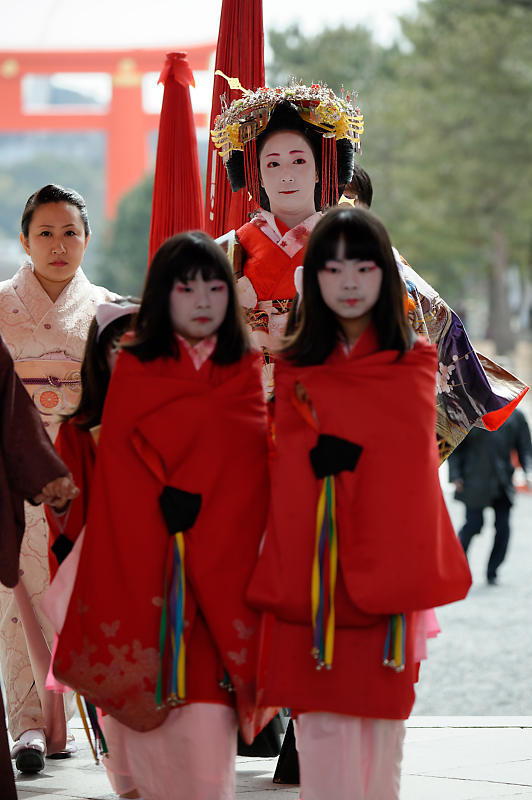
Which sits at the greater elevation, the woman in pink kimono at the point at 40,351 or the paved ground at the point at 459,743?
the woman in pink kimono at the point at 40,351

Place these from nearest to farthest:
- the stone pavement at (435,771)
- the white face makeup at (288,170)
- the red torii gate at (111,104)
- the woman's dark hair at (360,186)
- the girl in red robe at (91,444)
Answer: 1. the girl in red robe at (91,444)
2. the stone pavement at (435,771)
3. the white face makeup at (288,170)
4. the woman's dark hair at (360,186)
5. the red torii gate at (111,104)

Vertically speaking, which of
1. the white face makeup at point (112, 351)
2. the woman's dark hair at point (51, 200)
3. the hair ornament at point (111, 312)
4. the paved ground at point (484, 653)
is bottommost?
the paved ground at point (484, 653)

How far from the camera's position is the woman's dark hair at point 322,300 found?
2752mm

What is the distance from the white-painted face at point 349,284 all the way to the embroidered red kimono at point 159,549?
0.31m

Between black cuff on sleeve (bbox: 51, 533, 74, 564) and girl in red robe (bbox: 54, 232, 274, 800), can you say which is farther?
black cuff on sleeve (bbox: 51, 533, 74, 564)

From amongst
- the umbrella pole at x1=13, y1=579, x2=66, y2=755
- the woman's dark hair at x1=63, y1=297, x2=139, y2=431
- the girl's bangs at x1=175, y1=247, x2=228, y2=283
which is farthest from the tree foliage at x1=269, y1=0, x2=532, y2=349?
the girl's bangs at x1=175, y1=247, x2=228, y2=283

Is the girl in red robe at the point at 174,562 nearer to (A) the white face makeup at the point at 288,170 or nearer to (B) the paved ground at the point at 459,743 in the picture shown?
(B) the paved ground at the point at 459,743

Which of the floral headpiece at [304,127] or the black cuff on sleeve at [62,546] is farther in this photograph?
the floral headpiece at [304,127]

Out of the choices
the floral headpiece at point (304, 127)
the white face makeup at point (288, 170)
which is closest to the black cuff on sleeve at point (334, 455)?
the white face makeup at point (288, 170)

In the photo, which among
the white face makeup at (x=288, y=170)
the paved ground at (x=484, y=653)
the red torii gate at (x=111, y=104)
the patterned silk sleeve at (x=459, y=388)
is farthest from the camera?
the red torii gate at (x=111, y=104)

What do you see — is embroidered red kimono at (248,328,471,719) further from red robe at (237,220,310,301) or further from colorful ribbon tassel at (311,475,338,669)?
red robe at (237,220,310,301)

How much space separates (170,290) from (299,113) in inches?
42.6

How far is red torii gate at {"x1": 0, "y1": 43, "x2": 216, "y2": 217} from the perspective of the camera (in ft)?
105

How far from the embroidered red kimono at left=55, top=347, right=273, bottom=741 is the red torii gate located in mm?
28455
